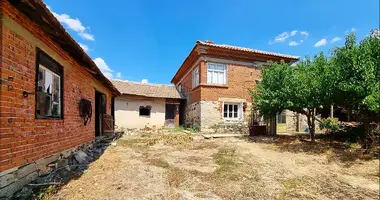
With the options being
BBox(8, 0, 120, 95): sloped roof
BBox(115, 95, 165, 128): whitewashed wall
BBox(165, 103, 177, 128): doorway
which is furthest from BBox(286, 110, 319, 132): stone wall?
BBox(8, 0, 120, 95): sloped roof

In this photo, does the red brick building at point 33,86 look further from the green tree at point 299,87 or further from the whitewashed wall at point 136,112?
the whitewashed wall at point 136,112

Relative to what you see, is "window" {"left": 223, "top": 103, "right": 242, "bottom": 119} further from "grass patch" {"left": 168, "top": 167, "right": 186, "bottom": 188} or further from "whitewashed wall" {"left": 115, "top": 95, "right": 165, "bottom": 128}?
"grass patch" {"left": 168, "top": 167, "right": 186, "bottom": 188}

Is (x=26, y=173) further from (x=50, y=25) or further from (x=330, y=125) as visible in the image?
(x=330, y=125)

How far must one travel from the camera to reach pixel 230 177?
15.5ft

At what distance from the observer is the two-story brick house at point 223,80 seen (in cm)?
1312

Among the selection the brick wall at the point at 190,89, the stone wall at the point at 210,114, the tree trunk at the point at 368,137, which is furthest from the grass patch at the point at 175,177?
the brick wall at the point at 190,89

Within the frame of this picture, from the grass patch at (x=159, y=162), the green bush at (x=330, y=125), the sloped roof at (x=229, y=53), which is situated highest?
the sloped roof at (x=229, y=53)

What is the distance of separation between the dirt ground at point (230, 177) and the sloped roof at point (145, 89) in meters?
9.57

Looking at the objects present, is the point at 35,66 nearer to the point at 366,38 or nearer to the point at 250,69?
the point at 366,38

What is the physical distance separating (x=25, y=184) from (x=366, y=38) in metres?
10.0

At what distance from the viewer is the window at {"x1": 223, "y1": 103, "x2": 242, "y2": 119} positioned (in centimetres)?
1390

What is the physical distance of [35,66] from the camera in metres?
3.73

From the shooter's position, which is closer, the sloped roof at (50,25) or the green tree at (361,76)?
the sloped roof at (50,25)

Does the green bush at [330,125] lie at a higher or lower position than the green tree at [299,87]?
lower
